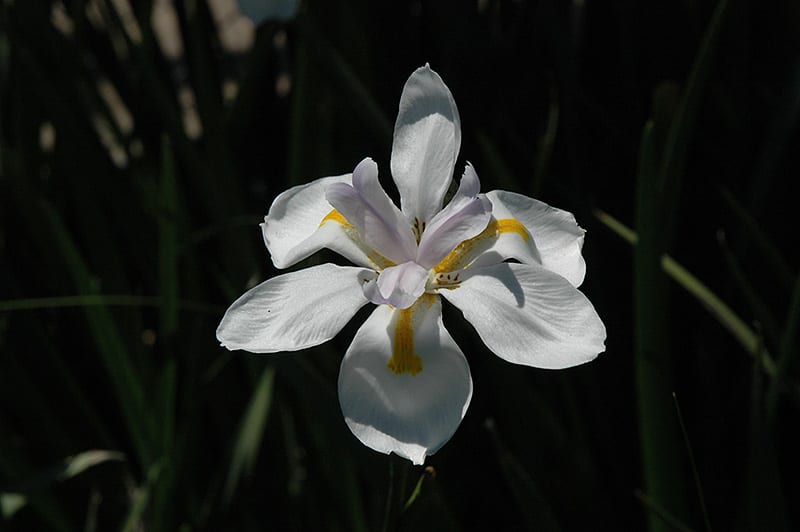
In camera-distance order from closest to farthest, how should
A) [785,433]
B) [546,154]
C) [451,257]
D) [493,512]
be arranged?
[451,257]
[546,154]
[493,512]
[785,433]

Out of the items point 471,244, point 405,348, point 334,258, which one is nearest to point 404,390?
point 405,348

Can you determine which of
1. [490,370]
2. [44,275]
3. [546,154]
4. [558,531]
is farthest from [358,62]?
[558,531]

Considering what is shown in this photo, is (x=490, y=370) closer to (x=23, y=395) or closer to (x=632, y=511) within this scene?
(x=632, y=511)

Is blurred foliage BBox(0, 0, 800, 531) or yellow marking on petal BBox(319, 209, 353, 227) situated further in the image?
blurred foliage BBox(0, 0, 800, 531)

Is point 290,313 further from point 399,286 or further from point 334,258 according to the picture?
point 334,258

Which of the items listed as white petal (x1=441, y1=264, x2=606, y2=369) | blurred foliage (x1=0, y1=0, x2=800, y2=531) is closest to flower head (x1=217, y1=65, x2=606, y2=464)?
white petal (x1=441, y1=264, x2=606, y2=369)

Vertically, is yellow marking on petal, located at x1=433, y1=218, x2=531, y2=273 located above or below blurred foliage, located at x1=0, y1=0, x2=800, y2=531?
above

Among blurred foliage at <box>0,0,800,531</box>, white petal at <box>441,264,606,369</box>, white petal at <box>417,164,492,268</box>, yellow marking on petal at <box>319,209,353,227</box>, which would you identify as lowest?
blurred foliage at <box>0,0,800,531</box>

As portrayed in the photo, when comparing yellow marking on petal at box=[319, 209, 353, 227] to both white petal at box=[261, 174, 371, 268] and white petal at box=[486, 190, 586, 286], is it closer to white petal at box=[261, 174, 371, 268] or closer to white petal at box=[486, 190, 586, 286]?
white petal at box=[261, 174, 371, 268]

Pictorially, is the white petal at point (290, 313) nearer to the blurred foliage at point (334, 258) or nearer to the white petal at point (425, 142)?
the white petal at point (425, 142)
